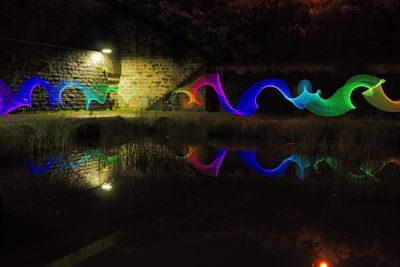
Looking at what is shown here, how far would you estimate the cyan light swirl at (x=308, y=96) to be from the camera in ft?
47.2

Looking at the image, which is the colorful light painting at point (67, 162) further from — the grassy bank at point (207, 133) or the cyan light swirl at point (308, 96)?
the cyan light swirl at point (308, 96)

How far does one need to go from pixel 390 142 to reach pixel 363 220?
5681 millimetres

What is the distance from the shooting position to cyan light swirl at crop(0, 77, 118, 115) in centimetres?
1478

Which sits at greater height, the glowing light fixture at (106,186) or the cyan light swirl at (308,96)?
the cyan light swirl at (308,96)

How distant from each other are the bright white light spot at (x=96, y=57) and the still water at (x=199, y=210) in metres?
9.36

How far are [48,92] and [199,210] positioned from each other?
1193cm

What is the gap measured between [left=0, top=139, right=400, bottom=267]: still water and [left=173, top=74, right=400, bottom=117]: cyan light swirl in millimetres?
4905

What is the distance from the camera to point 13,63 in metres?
15.2

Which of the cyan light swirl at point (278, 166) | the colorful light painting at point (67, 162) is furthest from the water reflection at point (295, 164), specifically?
the colorful light painting at point (67, 162)

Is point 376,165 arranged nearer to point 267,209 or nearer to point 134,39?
point 267,209

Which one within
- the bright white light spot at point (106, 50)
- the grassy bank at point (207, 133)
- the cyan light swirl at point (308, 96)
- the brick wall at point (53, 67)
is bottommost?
the grassy bank at point (207, 133)

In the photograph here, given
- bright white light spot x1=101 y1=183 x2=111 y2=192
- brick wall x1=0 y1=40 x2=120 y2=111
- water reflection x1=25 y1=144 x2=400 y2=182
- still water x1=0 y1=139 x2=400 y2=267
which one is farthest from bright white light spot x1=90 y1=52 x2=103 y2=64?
bright white light spot x1=101 y1=183 x2=111 y2=192

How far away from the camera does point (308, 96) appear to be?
1538cm

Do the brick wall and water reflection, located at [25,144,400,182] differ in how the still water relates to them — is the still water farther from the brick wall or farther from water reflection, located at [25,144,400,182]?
the brick wall
